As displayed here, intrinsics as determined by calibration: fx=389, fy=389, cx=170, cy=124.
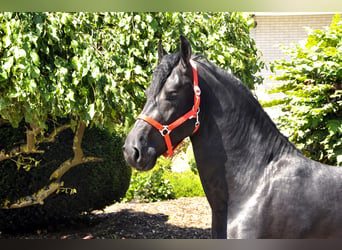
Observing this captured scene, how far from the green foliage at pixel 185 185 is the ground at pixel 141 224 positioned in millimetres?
754

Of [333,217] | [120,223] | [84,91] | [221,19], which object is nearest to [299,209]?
[333,217]

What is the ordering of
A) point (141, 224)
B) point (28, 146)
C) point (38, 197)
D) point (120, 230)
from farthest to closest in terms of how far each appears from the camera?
point (141, 224) → point (120, 230) → point (38, 197) → point (28, 146)

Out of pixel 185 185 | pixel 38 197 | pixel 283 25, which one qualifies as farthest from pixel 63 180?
pixel 283 25

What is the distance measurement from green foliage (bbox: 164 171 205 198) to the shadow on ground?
146 cm

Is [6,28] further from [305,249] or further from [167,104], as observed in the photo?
[305,249]

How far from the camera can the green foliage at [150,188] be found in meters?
6.97

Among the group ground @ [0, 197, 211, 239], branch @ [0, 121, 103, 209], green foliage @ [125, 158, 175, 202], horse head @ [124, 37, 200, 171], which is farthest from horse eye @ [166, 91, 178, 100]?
green foliage @ [125, 158, 175, 202]

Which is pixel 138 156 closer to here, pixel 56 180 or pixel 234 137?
pixel 234 137

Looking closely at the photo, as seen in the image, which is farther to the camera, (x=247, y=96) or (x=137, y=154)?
(x=247, y=96)

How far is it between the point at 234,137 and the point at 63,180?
3.62m

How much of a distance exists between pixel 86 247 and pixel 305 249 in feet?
7.62

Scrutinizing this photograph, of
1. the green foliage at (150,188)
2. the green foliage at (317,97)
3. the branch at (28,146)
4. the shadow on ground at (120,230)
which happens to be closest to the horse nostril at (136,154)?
the green foliage at (317,97)

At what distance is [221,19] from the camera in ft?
13.3

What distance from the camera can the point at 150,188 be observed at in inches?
276
